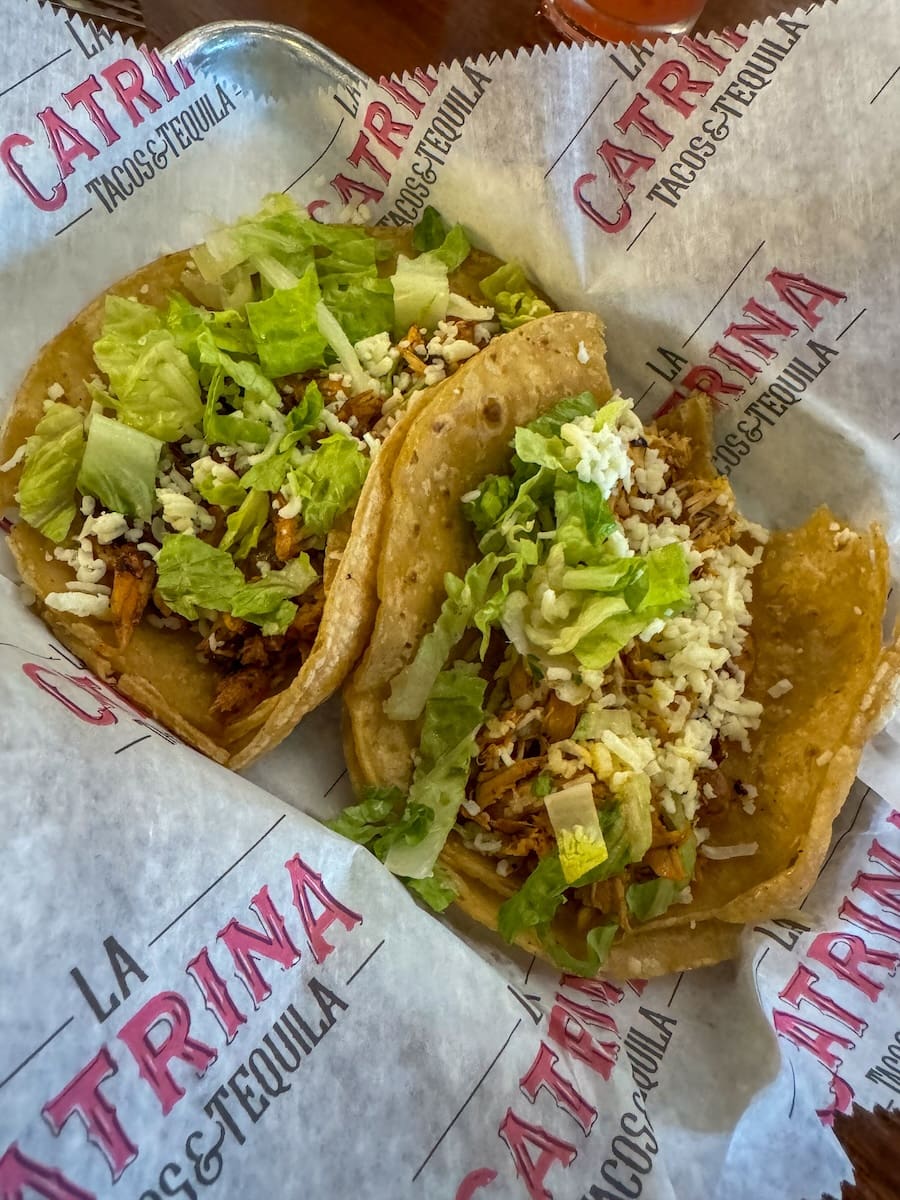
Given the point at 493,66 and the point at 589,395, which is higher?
the point at 493,66

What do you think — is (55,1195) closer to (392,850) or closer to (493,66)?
(392,850)

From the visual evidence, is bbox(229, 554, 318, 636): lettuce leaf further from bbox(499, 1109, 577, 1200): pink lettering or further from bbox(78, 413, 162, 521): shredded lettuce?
bbox(499, 1109, 577, 1200): pink lettering

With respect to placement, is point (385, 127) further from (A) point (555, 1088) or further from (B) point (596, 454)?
(A) point (555, 1088)

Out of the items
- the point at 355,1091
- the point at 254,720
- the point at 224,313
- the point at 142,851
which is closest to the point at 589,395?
the point at 224,313

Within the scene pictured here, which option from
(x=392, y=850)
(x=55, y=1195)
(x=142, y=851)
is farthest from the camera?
(x=392, y=850)

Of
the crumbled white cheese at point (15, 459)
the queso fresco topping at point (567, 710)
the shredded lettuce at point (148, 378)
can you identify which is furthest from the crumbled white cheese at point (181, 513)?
the queso fresco topping at point (567, 710)

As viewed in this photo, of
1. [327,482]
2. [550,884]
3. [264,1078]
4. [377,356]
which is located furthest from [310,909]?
[377,356]
